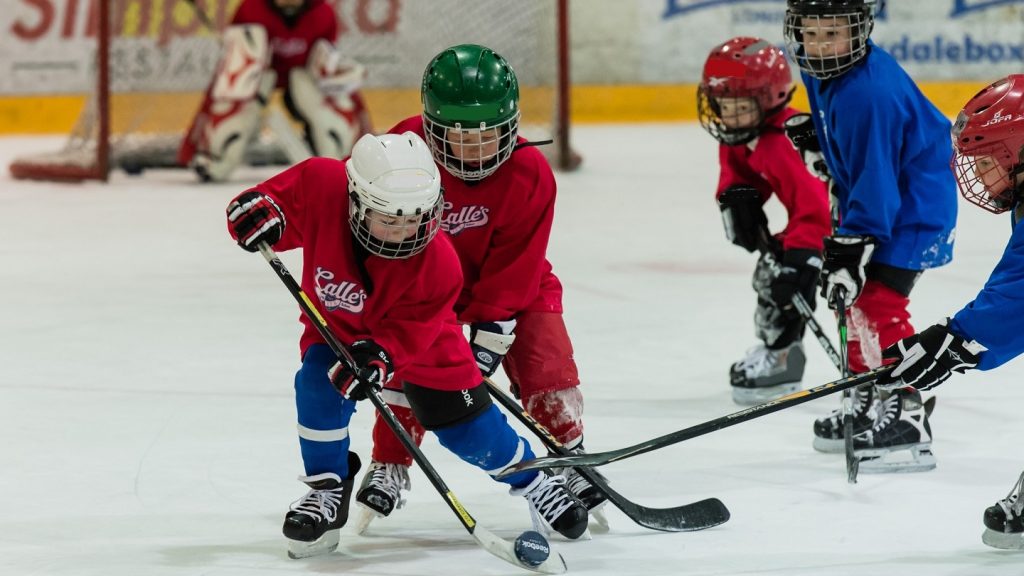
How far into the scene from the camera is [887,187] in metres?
2.86

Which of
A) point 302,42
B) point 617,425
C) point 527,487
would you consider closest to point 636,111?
point 302,42

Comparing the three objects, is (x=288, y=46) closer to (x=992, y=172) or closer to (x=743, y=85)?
(x=743, y=85)

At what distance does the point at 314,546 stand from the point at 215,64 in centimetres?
627

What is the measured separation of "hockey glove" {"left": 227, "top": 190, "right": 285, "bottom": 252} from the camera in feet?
7.88

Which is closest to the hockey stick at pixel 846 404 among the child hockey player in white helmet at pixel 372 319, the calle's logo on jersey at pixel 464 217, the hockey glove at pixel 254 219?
the child hockey player in white helmet at pixel 372 319

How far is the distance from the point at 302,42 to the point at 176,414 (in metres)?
4.65

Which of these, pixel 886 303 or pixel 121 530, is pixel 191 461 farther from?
pixel 886 303

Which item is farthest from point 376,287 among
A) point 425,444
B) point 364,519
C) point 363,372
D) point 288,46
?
point 288,46

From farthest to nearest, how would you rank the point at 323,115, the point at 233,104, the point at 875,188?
the point at 323,115 < the point at 233,104 < the point at 875,188

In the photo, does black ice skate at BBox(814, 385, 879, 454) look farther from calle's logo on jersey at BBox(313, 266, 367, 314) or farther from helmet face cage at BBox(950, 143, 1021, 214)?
calle's logo on jersey at BBox(313, 266, 367, 314)

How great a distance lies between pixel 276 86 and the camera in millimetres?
7801

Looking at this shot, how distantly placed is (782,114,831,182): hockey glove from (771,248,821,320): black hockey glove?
1.02 feet

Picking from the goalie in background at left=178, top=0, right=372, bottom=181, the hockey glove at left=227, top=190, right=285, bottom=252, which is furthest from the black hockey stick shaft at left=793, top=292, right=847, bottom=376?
the goalie in background at left=178, top=0, right=372, bottom=181

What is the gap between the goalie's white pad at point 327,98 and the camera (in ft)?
25.0
